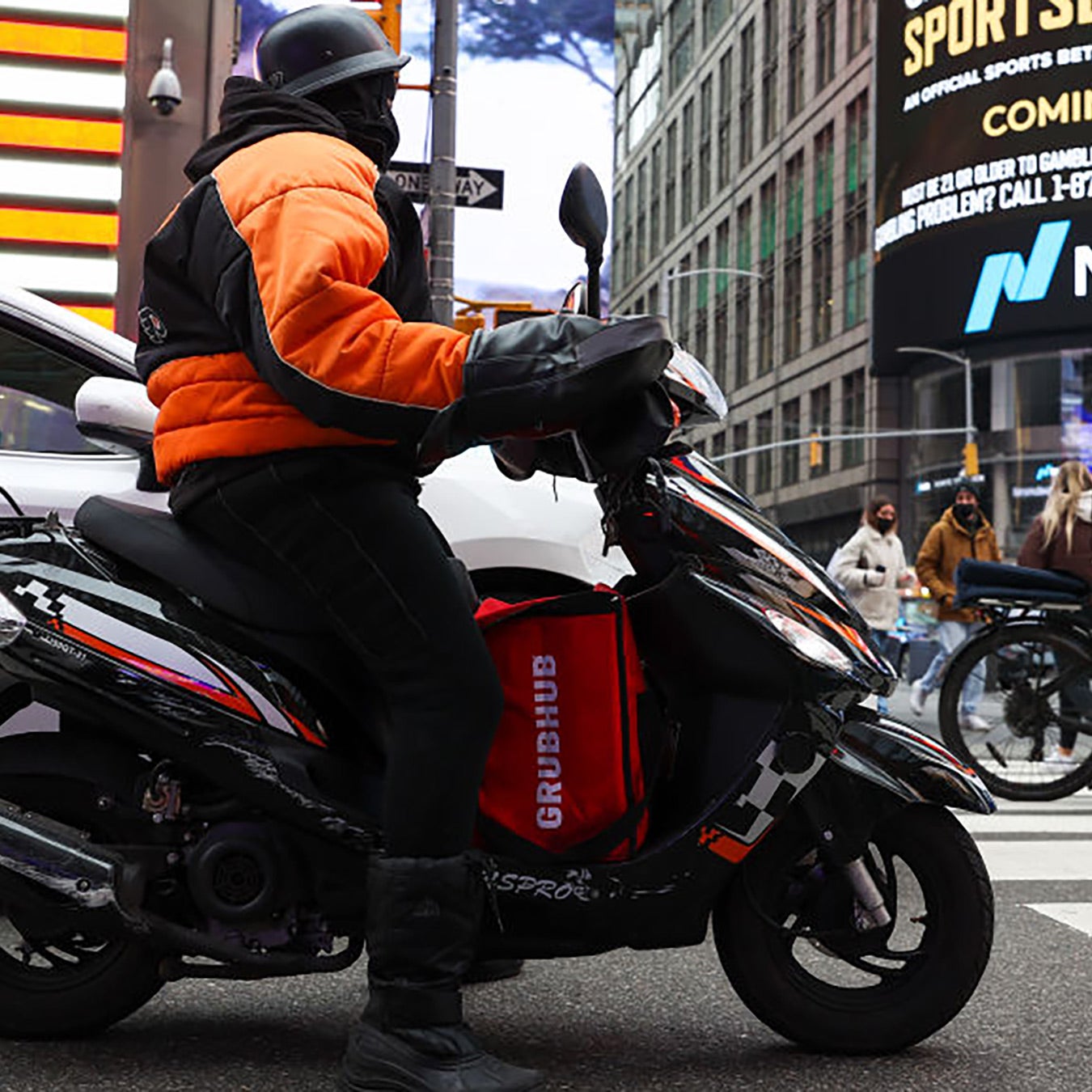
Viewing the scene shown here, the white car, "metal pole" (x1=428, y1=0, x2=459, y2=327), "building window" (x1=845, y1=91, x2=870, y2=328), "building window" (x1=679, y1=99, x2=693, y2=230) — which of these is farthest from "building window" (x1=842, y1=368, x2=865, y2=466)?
the white car

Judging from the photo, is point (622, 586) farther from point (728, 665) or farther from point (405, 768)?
point (405, 768)

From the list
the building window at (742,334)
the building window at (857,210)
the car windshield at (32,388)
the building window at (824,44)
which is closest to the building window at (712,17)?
the building window at (824,44)

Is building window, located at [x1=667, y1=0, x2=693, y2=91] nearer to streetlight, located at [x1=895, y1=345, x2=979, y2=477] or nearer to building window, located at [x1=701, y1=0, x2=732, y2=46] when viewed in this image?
building window, located at [x1=701, y1=0, x2=732, y2=46]

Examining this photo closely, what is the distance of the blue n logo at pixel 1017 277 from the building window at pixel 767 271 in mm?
13935

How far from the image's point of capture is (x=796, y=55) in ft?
211

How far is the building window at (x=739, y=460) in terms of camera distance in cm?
6856

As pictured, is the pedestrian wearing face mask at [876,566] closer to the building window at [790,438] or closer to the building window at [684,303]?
the building window at [790,438]

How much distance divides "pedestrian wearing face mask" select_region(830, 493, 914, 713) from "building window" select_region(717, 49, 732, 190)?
202 ft

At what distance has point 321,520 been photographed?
2924mm

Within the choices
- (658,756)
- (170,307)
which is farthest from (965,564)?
(170,307)

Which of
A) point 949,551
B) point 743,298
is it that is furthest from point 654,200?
point 949,551

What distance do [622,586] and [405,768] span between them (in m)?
0.65

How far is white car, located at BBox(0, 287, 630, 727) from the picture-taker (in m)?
4.77

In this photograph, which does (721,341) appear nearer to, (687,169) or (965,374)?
(687,169)
